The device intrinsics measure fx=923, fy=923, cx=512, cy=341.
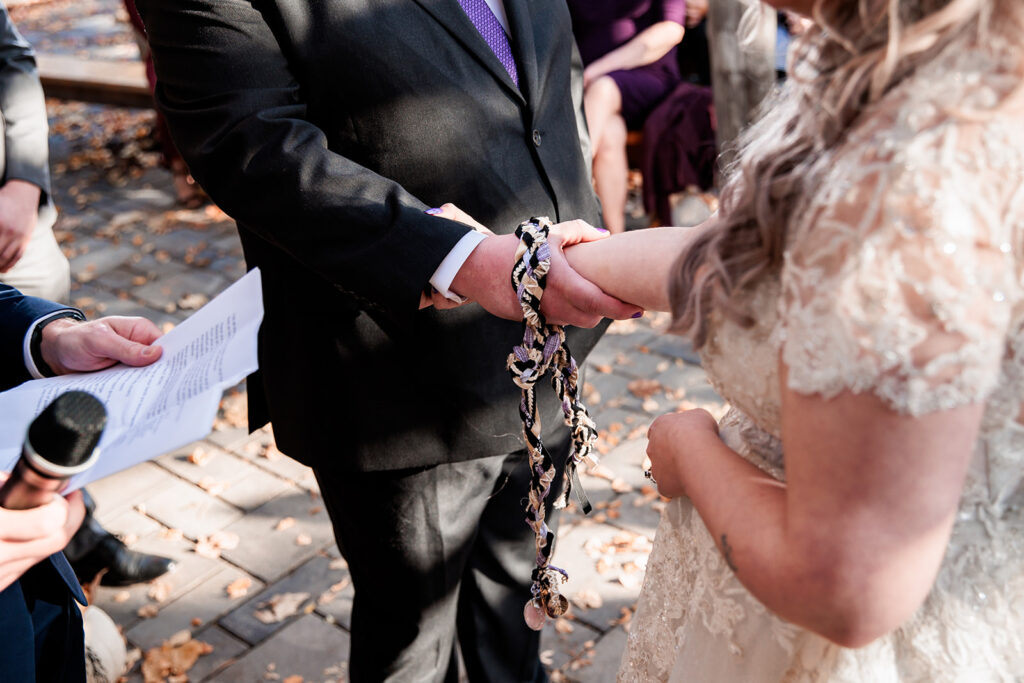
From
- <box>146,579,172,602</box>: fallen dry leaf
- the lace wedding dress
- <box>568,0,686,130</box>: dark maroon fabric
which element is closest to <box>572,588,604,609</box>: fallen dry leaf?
<box>146,579,172,602</box>: fallen dry leaf

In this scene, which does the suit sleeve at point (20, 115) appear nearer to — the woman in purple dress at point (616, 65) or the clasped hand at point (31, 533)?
the clasped hand at point (31, 533)

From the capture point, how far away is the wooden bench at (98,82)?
7488 mm

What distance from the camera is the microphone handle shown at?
113 centimetres

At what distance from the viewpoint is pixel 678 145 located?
5391 millimetres

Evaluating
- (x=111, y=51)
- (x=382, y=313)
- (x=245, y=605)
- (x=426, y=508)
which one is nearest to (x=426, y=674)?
(x=426, y=508)

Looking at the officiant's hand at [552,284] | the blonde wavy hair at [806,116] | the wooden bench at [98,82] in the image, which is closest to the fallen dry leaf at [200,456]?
the officiant's hand at [552,284]

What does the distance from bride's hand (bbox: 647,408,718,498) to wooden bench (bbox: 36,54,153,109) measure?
6.83 metres

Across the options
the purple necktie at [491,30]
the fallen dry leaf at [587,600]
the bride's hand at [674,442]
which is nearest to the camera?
the bride's hand at [674,442]

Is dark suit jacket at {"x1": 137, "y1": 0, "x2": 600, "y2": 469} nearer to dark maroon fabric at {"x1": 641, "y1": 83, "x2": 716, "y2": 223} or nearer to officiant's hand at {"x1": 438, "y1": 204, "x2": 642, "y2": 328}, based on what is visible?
officiant's hand at {"x1": 438, "y1": 204, "x2": 642, "y2": 328}

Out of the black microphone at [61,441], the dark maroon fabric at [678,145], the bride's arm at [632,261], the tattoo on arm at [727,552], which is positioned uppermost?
the black microphone at [61,441]

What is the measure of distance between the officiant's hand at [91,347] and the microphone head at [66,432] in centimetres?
70

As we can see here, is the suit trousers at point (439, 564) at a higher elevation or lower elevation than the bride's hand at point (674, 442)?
lower

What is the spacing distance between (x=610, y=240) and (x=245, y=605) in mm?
2142

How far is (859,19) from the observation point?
99 cm
